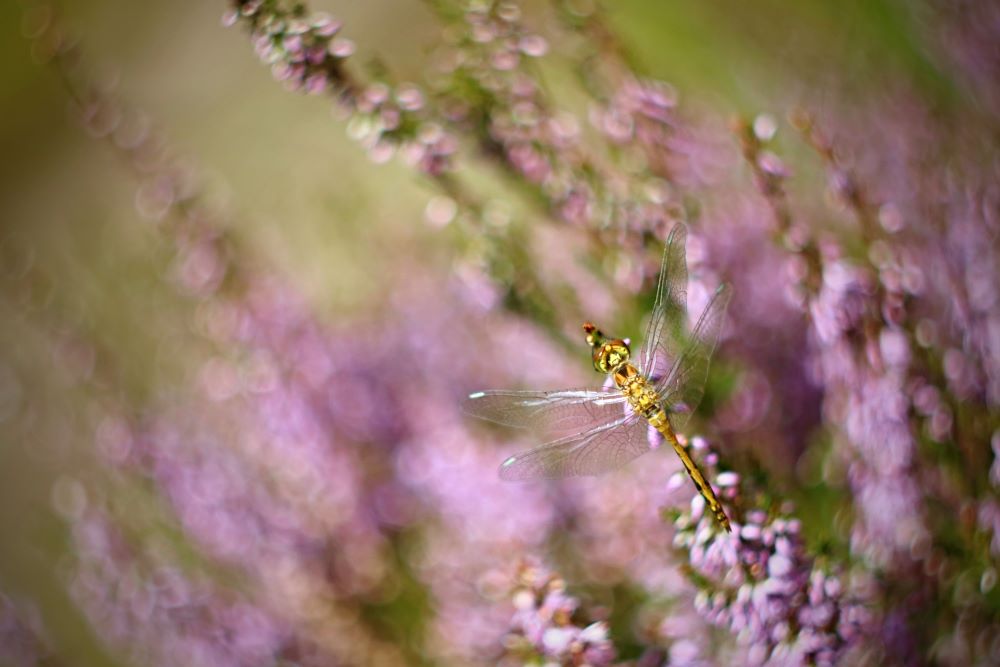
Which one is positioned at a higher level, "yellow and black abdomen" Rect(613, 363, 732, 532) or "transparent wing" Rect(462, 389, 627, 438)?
"yellow and black abdomen" Rect(613, 363, 732, 532)

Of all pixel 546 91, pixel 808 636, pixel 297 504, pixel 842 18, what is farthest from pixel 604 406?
pixel 842 18

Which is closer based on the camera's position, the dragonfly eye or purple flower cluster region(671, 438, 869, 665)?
purple flower cluster region(671, 438, 869, 665)

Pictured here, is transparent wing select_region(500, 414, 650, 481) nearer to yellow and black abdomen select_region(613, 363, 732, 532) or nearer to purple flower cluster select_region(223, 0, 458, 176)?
yellow and black abdomen select_region(613, 363, 732, 532)

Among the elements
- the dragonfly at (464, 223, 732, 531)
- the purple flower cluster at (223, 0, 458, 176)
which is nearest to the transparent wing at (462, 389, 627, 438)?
the dragonfly at (464, 223, 732, 531)

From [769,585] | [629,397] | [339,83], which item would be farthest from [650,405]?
[339,83]

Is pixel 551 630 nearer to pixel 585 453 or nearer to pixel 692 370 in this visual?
pixel 585 453

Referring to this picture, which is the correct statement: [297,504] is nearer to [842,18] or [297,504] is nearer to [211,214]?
[211,214]

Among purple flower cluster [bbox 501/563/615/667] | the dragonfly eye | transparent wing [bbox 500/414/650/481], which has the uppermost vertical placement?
the dragonfly eye

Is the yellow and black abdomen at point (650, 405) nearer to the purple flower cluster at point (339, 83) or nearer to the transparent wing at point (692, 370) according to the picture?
the transparent wing at point (692, 370)

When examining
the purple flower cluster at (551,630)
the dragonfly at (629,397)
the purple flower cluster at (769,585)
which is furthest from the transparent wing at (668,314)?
the purple flower cluster at (551,630)

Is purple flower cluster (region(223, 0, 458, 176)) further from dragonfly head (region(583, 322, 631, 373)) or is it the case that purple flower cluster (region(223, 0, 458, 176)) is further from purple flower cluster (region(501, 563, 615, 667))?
purple flower cluster (region(501, 563, 615, 667))
